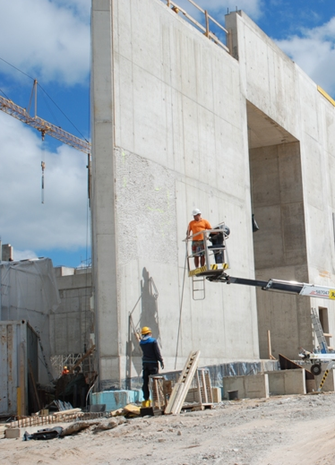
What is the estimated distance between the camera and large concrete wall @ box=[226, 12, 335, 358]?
25.0 metres

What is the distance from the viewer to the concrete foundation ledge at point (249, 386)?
606 inches

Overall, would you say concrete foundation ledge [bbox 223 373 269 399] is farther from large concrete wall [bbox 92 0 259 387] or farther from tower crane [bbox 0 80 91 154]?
tower crane [bbox 0 80 91 154]

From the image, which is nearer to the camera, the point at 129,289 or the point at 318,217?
the point at 129,289

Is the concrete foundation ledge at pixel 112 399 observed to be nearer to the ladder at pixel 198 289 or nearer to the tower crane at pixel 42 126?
the ladder at pixel 198 289

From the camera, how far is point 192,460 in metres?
7.86

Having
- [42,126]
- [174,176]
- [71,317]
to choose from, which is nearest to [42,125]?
[42,126]

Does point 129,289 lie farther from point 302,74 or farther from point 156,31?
point 302,74

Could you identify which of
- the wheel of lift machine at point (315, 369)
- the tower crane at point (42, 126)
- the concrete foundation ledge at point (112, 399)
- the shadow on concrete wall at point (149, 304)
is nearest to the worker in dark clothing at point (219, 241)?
the shadow on concrete wall at point (149, 304)

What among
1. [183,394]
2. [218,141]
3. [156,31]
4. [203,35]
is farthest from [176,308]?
[203,35]

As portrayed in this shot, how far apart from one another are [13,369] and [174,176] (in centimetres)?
622

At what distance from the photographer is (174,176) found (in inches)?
679

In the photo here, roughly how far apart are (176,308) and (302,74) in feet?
48.8

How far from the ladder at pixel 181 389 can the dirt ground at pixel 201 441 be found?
0.25 metres

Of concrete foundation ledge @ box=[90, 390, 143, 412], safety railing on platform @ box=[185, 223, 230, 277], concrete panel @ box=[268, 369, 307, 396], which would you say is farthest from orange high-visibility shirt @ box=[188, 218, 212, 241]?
concrete panel @ box=[268, 369, 307, 396]
